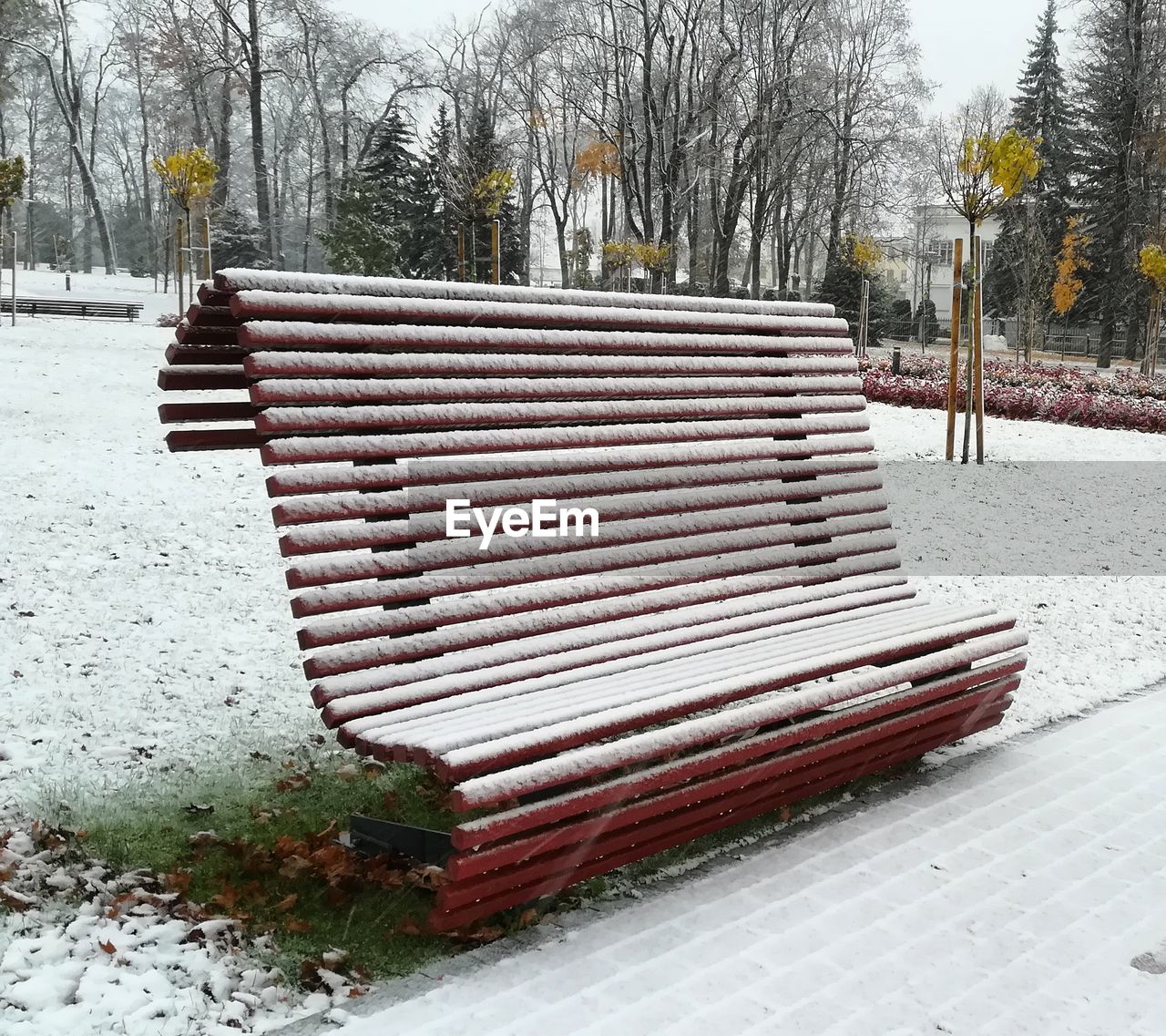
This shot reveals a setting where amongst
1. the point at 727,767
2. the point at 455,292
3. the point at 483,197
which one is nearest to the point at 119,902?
the point at 727,767

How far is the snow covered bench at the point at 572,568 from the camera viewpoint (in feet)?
8.64

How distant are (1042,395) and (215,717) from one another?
15.3 metres

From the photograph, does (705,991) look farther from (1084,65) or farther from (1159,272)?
(1084,65)

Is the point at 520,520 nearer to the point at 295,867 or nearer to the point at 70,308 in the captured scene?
the point at 295,867

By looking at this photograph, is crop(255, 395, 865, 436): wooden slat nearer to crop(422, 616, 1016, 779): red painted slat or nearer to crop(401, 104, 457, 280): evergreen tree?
crop(422, 616, 1016, 779): red painted slat

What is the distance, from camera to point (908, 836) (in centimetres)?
335

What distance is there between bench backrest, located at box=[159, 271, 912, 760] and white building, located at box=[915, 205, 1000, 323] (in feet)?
174

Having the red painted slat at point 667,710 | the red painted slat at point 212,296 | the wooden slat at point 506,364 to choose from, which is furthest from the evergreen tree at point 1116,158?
the red painted slat at point 212,296

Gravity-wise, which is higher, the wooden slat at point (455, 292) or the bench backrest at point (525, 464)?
the wooden slat at point (455, 292)

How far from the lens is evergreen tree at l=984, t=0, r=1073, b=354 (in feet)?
129

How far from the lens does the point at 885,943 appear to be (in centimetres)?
271

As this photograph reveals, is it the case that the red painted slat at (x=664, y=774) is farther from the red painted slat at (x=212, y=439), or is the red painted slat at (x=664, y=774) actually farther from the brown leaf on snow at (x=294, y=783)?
the red painted slat at (x=212, y=439)

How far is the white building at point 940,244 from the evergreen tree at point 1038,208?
6.66 metres

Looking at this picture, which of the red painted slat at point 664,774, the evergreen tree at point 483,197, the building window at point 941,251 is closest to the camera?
the red painted slat at point 664,774
